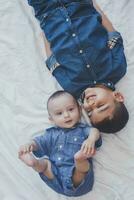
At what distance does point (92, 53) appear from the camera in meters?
1.57

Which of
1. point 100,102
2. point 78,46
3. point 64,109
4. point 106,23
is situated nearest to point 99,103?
point 100,102

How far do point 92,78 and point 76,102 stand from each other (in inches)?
3.9

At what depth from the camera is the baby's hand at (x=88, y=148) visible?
1433 millimetres

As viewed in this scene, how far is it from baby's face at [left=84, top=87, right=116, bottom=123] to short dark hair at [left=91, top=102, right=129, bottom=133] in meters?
0.01

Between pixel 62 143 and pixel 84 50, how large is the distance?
0.32m

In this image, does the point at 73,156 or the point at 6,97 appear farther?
the point at 6,97

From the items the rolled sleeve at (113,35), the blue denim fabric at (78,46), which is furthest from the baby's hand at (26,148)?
the rolled sleeve at (113,35)

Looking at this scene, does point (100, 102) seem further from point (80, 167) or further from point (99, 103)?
point (80, 167)

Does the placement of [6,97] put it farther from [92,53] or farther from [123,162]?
[123,162]

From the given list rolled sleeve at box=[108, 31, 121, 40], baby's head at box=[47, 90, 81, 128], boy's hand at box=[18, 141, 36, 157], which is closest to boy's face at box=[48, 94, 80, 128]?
baby's head at box=[47, 90, 81, 128]

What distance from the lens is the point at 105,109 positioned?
1.48 m

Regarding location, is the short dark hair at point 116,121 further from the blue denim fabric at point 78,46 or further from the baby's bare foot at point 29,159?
the baby's bare foot at point 29,159

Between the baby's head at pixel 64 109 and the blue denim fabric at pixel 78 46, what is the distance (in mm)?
64

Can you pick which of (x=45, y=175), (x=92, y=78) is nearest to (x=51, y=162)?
(x=45, y=175)
